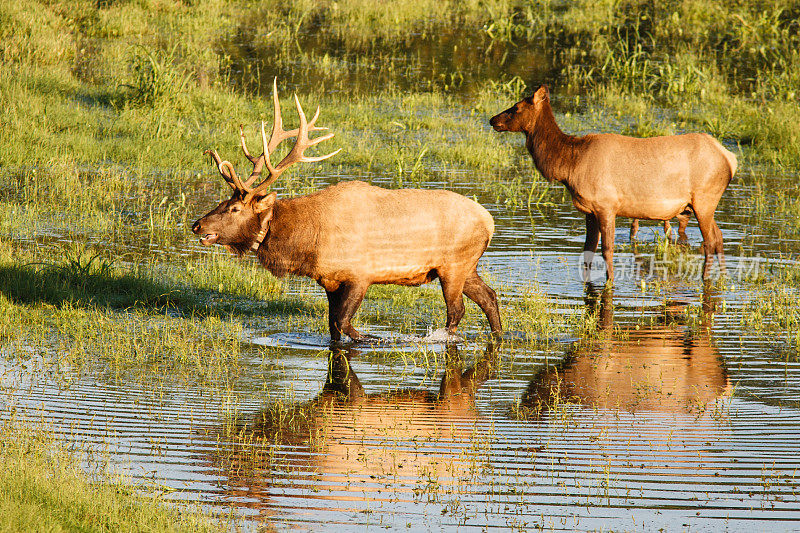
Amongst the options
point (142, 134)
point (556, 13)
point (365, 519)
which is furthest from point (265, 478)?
point (556, 13)

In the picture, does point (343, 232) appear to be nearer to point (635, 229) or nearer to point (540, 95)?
point (540, 95)

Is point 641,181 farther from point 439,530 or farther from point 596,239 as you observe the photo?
point 439,530

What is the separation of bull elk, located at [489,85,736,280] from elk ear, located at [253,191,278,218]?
4013 mm

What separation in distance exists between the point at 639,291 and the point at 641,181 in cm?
128

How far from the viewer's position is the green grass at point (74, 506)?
4.93 m

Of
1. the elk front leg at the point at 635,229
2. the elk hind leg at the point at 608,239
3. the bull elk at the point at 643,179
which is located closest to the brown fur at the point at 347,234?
the elk hind leg at the point at 608,239

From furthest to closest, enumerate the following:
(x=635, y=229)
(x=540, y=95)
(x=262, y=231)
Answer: (x=635, y=229)
(x=540, y=95)
(x=262, y=231)

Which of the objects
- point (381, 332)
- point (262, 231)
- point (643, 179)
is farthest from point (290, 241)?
point (643, 179)

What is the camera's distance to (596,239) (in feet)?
37.9

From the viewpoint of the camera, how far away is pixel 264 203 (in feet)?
28.2

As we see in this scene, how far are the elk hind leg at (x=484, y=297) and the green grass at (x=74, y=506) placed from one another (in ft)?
13.9

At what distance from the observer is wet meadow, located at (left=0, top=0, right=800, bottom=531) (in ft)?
18.7

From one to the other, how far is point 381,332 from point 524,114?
13.3 ft

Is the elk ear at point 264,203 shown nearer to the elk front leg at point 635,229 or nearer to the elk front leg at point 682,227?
the elk front leg at point 635,229
